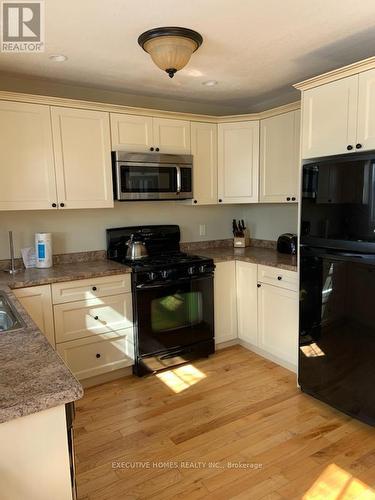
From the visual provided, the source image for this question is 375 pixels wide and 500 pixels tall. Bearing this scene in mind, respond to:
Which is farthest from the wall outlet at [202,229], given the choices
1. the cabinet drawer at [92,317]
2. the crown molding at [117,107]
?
the cabinet drawer at [92,317]

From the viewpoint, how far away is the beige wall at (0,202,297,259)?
295 cm

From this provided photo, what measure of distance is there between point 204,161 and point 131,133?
78cm

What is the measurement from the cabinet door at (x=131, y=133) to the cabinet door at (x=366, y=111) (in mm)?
1700

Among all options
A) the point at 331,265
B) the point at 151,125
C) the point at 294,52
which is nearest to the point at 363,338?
the point at 331,265

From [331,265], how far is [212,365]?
1.45 meters

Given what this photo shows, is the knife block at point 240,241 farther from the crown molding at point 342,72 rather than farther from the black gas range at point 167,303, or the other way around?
the crown molding at point 342,72

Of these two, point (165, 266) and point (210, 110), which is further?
point (210, 110)

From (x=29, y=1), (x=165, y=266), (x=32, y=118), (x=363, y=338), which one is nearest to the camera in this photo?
(x=29, y=1)

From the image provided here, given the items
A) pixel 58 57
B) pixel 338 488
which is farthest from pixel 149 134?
pixel 338 488

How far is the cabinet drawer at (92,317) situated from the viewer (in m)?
2.64

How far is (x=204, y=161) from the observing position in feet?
11.3

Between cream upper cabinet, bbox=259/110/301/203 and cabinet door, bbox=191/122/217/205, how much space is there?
463 millimetres

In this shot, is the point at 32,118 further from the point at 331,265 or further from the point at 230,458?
the point at 230,458

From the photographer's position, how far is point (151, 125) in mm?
3123
